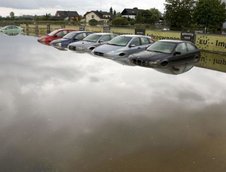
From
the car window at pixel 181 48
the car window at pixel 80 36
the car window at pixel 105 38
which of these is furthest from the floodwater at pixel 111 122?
the car window at pixel 80 36

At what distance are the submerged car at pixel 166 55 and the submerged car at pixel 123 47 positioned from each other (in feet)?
3.97

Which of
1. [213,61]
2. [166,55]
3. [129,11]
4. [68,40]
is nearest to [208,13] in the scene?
[68,40]

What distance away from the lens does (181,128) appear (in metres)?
6.79

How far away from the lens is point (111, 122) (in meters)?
7.04

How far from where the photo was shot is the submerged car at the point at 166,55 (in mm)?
13998

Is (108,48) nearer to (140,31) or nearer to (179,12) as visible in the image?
(140,31)

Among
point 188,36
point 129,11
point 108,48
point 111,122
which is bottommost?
point 111,122

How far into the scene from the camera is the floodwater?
5.23m

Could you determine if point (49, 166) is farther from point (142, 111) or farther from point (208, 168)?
point (142, 111)

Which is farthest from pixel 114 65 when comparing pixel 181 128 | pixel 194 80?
pixel 181 128

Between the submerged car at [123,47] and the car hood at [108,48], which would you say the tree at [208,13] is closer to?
the submerged car at [123,47]

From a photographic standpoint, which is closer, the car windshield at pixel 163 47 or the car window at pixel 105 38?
the car windshield at pixel 163 47

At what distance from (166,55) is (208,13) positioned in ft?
104

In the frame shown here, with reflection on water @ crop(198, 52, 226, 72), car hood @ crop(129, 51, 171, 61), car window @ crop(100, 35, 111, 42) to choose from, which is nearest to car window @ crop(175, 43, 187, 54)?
car hood @ crop(129, 51, 171, 61)
